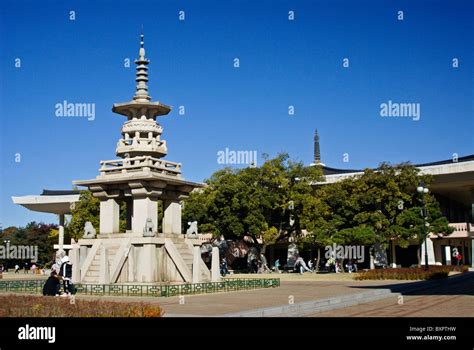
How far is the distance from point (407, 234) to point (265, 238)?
12881mm

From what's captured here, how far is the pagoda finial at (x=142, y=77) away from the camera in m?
35.1

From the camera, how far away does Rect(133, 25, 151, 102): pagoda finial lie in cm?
3509

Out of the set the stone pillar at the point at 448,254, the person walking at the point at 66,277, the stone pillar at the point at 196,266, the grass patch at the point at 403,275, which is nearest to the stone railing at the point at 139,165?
the stone pillar at the point at 196,266

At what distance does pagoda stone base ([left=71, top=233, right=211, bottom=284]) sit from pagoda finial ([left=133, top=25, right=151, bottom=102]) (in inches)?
344

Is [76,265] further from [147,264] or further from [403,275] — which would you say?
[403,275]

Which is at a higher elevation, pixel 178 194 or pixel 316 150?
pixel 316 150

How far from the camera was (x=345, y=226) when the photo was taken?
181 feet

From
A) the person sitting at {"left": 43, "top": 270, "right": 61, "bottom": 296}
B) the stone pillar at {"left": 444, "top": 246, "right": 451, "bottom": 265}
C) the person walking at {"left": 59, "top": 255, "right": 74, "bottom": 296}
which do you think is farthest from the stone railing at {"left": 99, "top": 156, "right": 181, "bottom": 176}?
the stone pillar at {"left": 444, "top": 246, "right": 451, "bottom": 265}

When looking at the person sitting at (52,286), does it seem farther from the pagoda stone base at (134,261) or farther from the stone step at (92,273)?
the stone step at (92,273)
